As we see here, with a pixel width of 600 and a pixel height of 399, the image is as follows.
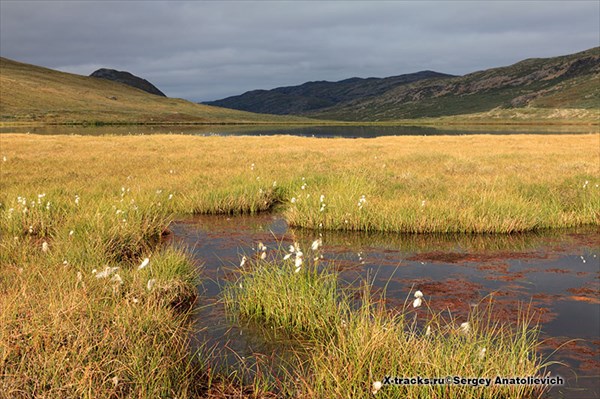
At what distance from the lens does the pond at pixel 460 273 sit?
5910 millimetres

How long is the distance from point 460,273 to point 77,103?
470 feet

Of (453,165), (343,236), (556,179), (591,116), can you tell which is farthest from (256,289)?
(591,116)

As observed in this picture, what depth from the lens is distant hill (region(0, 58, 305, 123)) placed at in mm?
112062

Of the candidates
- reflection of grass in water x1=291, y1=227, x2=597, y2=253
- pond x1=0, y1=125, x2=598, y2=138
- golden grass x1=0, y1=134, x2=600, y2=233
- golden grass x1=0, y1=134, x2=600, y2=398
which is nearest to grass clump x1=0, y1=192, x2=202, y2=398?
golden grass x1=0, y1=134, x2=600, y2=398

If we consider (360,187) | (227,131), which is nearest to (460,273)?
(360,187)

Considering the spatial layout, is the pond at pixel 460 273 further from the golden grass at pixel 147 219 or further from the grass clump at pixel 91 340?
the grass clump at pixel 91 340

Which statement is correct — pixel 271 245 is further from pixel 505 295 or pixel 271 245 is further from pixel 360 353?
pixel 360 353

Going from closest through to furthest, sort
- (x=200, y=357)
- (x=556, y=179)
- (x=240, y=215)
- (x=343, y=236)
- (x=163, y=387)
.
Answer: (x=163, y=387) → (x=200, y=357) → (x=343, y=236) → (x=240, y=215) → (x=556, y=179)

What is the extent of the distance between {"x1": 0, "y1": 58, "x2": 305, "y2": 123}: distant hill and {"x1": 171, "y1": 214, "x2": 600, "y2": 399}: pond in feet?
342

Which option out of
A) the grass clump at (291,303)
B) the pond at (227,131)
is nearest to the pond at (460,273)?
the grass clump at (291,303)

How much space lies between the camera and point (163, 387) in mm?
4332

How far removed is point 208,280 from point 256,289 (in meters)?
1.74

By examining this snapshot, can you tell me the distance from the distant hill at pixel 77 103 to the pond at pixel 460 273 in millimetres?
104333

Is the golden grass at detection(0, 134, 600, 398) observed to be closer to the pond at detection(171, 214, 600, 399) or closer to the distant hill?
the pond at detection(171, 214, 600, 399)
